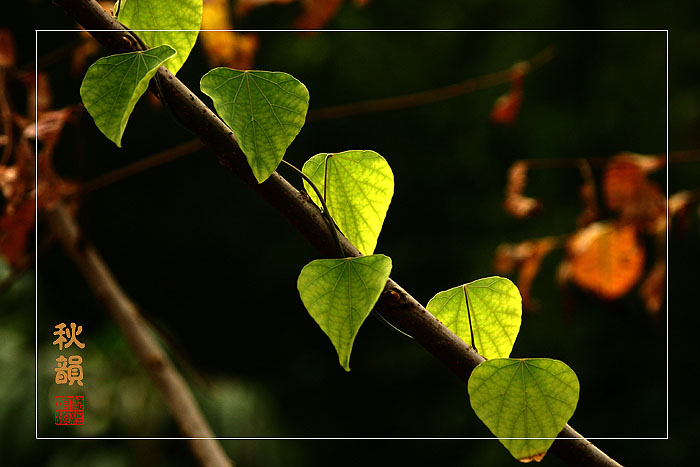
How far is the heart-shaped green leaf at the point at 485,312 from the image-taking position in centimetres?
18

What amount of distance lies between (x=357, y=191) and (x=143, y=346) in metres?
0.24

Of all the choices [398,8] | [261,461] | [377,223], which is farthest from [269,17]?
[261,461]

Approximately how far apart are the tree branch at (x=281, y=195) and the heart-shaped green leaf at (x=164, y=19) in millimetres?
21

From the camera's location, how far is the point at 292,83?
16 centimetres

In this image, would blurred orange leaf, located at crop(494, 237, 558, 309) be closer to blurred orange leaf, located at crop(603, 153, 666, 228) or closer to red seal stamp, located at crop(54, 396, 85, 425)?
blurred orange leaf, located at crop(603, 153, 666, 228)

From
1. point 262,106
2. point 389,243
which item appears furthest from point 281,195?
point 389,243

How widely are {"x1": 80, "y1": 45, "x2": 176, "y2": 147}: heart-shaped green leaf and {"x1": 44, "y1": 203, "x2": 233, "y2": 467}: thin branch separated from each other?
23 cm

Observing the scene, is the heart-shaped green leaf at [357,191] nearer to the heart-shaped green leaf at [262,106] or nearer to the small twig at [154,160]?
the heart-shaped green leaf at [262,106]

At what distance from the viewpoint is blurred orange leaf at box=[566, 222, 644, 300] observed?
1.30ft

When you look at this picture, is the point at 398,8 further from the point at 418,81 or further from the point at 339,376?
the point at 339,376

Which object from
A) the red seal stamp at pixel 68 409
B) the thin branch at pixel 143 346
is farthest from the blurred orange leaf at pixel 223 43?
the red seal stamp at pixel 68 409

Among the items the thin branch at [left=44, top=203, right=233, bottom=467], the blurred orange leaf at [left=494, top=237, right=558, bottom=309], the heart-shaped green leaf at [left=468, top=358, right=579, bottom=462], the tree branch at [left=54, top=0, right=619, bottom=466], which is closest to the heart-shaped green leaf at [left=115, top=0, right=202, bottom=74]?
the tree branch at [left=54, top=0, right=619, bottom=466]

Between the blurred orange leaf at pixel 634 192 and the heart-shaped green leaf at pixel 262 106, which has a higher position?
the heart-shaped green leaf at pixel 262 106

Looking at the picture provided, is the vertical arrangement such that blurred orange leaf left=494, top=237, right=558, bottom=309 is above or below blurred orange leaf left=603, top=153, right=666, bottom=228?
below
